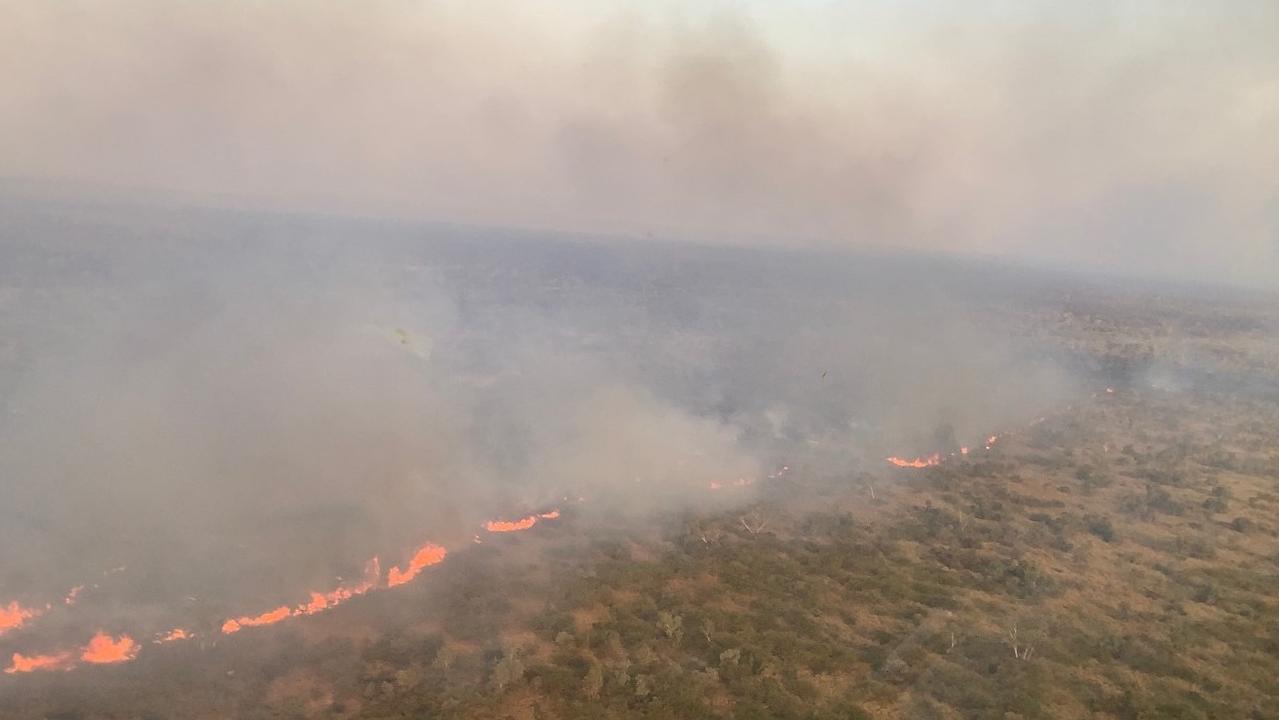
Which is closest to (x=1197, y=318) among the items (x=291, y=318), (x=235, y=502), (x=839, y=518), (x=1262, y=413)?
(x=1262, y=413)

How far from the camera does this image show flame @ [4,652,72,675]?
20.7m

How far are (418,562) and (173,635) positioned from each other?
8045mm

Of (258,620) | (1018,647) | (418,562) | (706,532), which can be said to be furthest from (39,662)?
(1018,647)

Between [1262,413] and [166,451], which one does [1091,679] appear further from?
[1262,413]

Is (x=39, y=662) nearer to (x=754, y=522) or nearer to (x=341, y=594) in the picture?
(x=341, y=594)

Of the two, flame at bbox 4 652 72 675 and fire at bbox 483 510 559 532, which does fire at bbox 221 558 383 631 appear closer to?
flame at bbox 4 652 72 675

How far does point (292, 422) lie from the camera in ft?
125

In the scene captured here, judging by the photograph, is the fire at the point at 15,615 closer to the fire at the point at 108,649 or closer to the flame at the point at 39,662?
the flame at the point at 39,662

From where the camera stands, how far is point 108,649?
21.8 meters

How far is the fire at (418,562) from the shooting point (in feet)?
88.6

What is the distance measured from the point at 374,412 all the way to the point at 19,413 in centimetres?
1743

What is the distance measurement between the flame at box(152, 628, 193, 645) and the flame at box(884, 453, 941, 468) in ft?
117

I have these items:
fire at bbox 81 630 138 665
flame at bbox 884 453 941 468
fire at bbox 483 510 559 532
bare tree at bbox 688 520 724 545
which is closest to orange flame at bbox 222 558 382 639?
fire at bbox 81 630 138 665

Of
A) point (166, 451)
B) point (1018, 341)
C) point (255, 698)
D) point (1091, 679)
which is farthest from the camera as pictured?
point (1018, 341)
